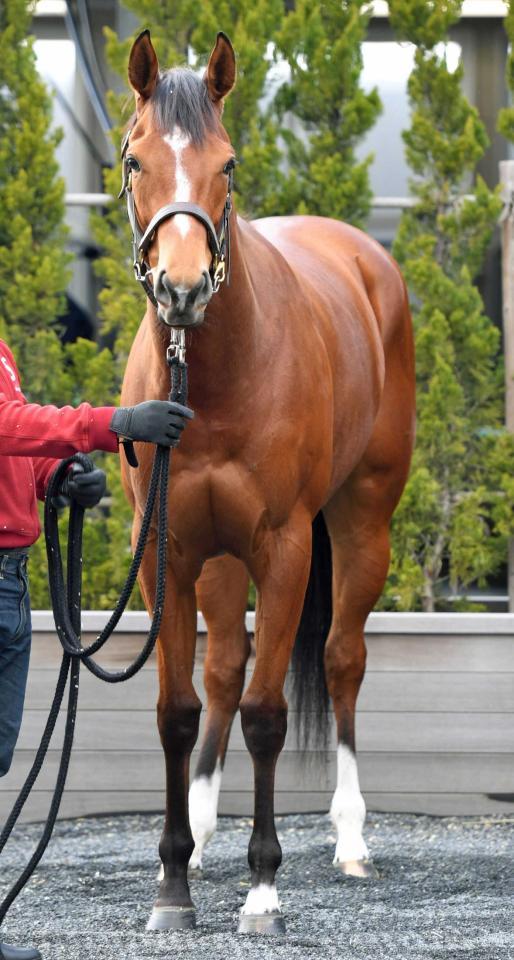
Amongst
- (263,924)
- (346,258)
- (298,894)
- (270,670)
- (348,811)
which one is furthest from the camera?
(346,258)

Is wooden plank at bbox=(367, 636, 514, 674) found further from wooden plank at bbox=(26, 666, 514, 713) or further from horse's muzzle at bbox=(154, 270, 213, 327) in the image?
horse's muzzle at bbox=(154, 270, 213, 327)

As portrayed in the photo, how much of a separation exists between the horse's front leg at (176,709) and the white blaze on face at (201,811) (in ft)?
1.76

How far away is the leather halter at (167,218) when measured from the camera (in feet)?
8.66

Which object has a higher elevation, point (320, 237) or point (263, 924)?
point (320, 237)

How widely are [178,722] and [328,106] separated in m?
3.12

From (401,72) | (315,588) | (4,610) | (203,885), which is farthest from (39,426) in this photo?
(401,72)

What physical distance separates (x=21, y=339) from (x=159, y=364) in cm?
246

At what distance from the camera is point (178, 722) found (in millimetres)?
3279

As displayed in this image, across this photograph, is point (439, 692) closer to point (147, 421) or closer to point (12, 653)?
point (12, 653)

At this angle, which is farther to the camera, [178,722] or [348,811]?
[348,811]

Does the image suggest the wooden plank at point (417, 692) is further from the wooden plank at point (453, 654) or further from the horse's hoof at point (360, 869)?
the horse's hoof at point (360, 869)

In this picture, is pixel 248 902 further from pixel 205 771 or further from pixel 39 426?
pixel 39 426

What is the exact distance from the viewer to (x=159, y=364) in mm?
3078

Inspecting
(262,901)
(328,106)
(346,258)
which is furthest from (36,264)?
(262,901)
